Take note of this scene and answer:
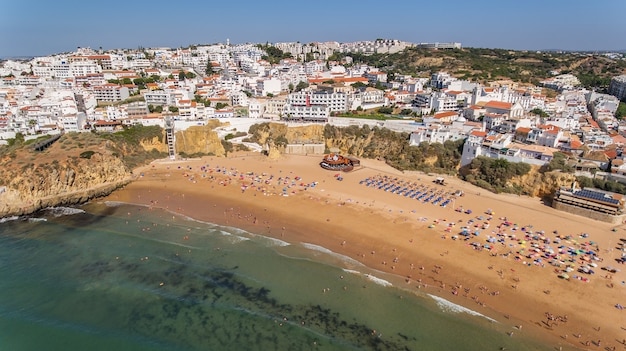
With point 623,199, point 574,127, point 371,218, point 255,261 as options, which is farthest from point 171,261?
point 574,127

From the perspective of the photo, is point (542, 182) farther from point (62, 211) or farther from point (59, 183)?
point (59, 183)

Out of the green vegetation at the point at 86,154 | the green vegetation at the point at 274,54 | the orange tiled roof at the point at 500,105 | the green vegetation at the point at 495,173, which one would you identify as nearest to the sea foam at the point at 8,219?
the green vegetation at the point at 86,154

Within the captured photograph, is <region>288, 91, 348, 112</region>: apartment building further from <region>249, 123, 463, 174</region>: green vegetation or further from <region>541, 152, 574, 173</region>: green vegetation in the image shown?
<region>541, 152, 574, 173</region>: green vegetation

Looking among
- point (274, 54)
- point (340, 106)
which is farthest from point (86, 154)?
point (274, 54)

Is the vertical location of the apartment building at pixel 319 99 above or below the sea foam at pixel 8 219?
above

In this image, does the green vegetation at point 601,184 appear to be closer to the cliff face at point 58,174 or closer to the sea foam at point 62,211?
the cliff face at point 58,174

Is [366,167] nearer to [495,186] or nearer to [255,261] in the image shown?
[495,186]
